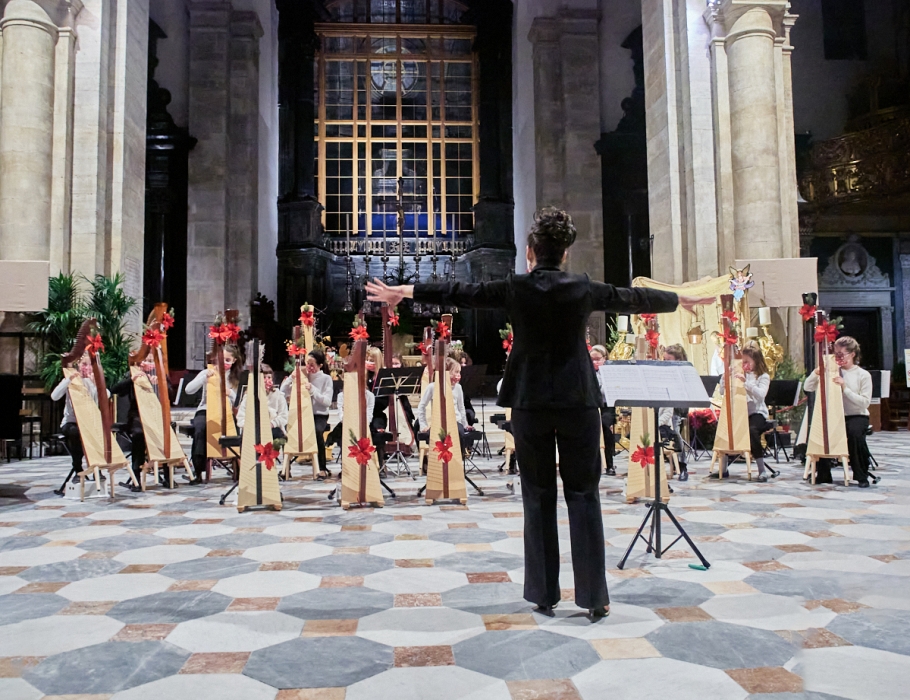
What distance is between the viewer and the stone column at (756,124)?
10.4 m

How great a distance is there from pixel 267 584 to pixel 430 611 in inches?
37.7

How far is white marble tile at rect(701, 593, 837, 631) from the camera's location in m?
3.12

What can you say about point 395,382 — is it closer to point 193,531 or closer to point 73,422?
point 193,531

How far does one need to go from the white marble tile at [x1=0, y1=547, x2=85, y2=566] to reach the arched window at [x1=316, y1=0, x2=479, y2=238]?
17.9 m

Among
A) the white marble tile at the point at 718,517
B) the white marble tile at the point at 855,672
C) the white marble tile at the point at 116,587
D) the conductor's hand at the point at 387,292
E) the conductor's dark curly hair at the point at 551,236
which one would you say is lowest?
the white marble tile at the point at 855,672

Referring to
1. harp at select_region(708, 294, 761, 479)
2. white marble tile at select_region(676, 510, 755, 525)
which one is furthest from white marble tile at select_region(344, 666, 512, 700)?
harp at select_region(708, 294, 761, 479)

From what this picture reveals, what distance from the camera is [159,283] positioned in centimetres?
1739

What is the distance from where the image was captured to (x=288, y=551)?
4.61 m

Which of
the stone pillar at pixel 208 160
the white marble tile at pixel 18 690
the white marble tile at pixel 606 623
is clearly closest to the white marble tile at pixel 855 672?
the white marble tile at pixel 606 623

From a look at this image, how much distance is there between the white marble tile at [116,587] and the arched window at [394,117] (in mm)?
18547

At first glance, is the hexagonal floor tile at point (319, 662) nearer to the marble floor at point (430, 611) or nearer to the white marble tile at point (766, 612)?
the marble floor at point (430, 611)

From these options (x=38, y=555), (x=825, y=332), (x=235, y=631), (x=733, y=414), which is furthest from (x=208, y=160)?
(x=235, y=631)

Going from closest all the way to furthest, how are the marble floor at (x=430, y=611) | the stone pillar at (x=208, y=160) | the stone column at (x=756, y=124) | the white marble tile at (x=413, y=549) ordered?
the marble floor at (x=430, y=611)
the white marble tile at (x=413, y=549)
the stone column at (x=756, y=124)
the stone pillar at (x=208, y=160)

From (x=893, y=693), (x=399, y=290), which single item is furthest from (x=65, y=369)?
(x=893, y=693)
